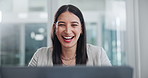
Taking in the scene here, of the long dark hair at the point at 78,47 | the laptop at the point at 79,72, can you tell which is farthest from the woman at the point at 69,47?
the laptop at the point at 79,72

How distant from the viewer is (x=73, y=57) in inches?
68.3

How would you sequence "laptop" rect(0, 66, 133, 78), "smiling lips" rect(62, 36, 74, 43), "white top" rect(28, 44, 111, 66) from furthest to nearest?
"smiling lips" rect(62, 36, 74, 43) → "white top" rect(28, 44, 111, 66) → "laptop" rect(0, 66, 133, 78)

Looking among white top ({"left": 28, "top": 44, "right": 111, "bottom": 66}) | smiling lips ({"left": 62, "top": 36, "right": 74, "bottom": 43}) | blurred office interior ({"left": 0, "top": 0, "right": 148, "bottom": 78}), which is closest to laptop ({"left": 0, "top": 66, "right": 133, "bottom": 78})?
A: white top ({"left": 28, "top": 44, "right": 111, "bottom": 66})

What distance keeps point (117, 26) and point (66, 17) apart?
1.21 m

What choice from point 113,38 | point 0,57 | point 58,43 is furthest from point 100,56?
point 0,57

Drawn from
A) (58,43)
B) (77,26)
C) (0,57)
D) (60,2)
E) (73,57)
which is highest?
(60,2)

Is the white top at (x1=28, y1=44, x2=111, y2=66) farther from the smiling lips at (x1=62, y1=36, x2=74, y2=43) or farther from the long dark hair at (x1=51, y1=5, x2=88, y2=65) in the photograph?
the smiling lips at (x1=62, y1=36, x2=74, y2=43)

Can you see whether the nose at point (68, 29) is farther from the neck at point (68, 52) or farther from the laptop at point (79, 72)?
the laptop at point (79, 72)

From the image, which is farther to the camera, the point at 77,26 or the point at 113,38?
the point at 113,38

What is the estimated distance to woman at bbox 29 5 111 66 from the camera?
5.52 ft

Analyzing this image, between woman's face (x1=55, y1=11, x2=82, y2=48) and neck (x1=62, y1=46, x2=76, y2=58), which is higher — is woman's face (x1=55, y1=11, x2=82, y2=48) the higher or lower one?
the higher one

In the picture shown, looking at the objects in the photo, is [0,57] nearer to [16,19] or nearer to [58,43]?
[16,19]

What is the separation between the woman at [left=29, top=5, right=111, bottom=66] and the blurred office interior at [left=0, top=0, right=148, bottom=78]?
0.88 meters

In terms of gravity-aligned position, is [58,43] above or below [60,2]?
below
